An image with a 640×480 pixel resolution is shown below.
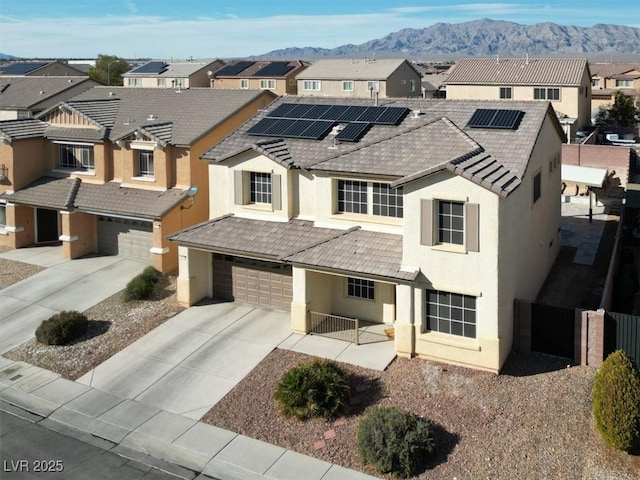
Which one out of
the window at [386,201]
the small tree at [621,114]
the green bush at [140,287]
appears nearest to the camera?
the window at [386,201]

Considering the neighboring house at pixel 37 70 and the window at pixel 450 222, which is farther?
the neighboring house at pixel 37 70

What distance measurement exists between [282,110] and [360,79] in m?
55.4

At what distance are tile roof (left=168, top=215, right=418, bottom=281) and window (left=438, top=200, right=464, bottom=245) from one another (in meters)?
1.47

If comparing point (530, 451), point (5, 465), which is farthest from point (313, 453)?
point (5, 465)

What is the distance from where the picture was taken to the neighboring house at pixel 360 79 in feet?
267

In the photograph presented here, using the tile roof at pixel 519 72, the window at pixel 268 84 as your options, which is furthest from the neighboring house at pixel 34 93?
the window at pixel 268 84

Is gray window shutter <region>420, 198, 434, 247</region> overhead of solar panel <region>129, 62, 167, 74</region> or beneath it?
beneath

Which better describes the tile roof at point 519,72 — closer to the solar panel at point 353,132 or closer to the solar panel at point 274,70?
the solar panel at point 274,70

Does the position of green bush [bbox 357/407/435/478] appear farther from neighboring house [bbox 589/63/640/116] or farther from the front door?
neighboring house [bbox 589/63/640/116]

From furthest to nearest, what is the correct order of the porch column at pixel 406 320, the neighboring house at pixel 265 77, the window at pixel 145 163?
the neighboring house at pixel 265 77 → the window at pixel 145 163 → the porch column at pixel 406 320

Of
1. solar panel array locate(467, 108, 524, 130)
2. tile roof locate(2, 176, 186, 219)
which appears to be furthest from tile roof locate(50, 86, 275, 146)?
solar panel array locate(467, 108, 524, 130)

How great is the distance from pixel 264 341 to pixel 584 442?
10413 mm

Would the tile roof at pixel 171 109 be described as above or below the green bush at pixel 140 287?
above

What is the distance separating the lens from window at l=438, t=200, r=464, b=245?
763 inches
